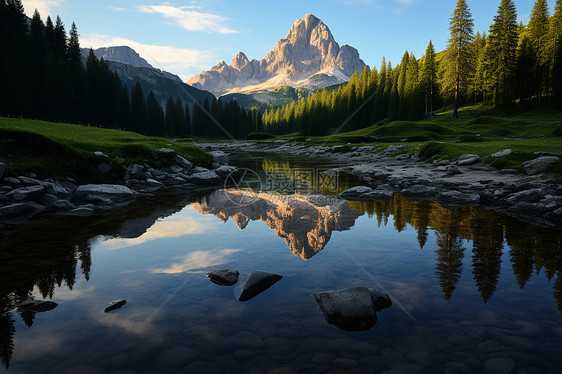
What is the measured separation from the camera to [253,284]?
17.4 ft

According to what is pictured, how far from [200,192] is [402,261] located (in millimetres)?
12097

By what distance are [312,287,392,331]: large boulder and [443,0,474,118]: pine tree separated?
63.7m

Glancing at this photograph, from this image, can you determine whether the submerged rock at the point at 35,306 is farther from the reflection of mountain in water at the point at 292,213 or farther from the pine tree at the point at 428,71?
the pine tree at the point at 428,71

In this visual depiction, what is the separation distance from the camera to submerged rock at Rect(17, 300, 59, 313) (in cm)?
452

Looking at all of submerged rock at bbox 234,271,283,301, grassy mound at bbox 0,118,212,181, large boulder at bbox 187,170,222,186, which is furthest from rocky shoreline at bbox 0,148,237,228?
submerged rock at bbox 234,271,283,301

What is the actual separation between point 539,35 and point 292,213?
7807cm

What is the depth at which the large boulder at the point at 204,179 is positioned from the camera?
1850 cm

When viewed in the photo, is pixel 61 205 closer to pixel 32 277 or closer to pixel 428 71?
pixel 32 277

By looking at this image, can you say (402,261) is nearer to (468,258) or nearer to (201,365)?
(468,258)

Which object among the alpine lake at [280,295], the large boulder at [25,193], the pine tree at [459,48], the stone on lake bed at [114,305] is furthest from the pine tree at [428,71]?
the stone on lake bed at [114,305]

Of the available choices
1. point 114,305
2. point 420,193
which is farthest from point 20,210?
point 420,193

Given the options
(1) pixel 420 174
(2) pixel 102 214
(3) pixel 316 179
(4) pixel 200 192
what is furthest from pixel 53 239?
(1) pixel 420 174

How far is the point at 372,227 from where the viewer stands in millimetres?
9539

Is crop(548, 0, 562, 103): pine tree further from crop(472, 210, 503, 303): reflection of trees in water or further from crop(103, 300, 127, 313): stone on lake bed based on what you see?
crop(103, 300, 127, 313): stone on lake bed
